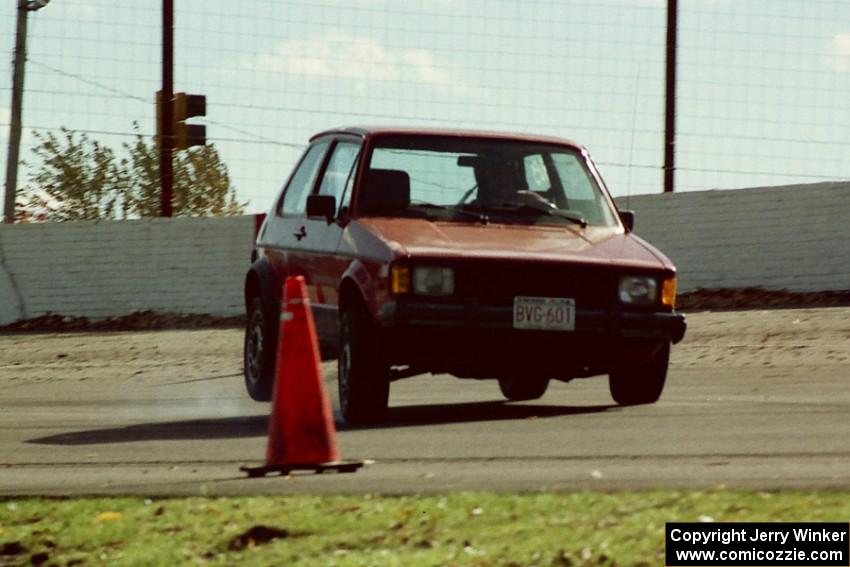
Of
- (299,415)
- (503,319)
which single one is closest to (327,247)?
(503,319)

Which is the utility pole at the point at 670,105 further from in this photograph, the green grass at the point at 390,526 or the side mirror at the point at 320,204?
the green grass at the point at 390,526

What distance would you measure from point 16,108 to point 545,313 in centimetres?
1984

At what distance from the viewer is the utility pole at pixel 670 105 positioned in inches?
814

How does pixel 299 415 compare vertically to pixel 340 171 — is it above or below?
below

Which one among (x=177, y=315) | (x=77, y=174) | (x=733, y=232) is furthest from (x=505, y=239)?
(x=77, y=174)

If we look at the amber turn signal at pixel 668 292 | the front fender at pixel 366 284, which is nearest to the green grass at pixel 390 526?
the front fender at pixel 366 284

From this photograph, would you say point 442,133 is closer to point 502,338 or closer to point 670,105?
point 502,338

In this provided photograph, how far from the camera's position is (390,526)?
659 cm

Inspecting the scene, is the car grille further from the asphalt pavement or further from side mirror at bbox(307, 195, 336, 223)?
side mirror at bbox(307, 195, 336, 223)

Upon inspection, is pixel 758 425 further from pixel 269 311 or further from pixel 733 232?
pixel 733 232

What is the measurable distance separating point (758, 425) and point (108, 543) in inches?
168

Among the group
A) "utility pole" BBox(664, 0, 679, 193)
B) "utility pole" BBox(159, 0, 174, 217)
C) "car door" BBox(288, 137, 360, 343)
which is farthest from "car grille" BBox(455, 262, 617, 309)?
"utility pole" BBox(159, 0, 174, 217)

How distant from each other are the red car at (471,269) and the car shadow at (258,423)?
0.23 metres

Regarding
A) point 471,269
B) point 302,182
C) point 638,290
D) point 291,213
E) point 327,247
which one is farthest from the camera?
point 302,182
